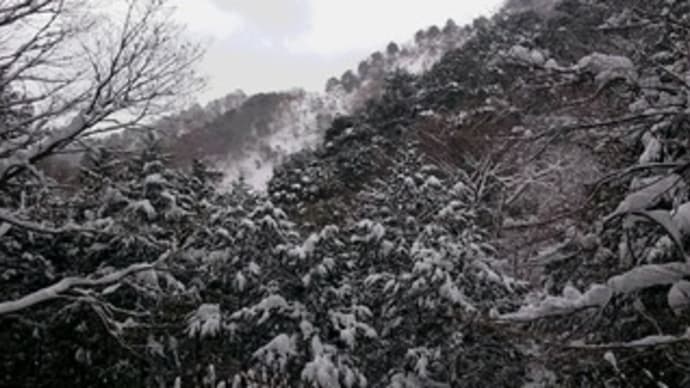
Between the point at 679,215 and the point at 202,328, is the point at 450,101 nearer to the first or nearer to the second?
the point at 202,328

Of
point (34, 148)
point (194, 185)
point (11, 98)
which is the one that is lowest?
point (194, 185)

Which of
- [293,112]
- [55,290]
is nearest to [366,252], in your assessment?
[55,290]

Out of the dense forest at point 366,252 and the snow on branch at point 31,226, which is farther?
the snow on branch at point 31,226

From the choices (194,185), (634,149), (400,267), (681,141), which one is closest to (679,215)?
(681,141)

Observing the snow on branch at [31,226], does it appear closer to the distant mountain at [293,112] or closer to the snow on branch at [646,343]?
the snow on branch at [646,343]

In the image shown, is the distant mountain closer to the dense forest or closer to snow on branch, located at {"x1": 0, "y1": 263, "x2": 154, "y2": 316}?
the dense forest

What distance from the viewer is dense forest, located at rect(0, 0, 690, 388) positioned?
3842 mm

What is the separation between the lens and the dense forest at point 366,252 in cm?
384

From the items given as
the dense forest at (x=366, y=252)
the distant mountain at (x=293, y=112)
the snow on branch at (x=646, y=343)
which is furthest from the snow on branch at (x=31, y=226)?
the distant mountain at (x=293, y=112)

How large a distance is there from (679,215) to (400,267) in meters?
7.33

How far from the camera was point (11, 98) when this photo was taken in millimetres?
7445

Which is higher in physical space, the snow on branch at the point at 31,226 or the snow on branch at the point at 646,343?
the snow on branch at the point at 31,226

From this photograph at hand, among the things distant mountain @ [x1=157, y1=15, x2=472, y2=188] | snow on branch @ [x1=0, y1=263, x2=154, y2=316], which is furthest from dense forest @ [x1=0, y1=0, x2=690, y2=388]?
distant mountain @ [x1=157, y1=15, x2=472, y2=188]

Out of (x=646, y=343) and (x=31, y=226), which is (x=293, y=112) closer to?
(x=31, y=226)
